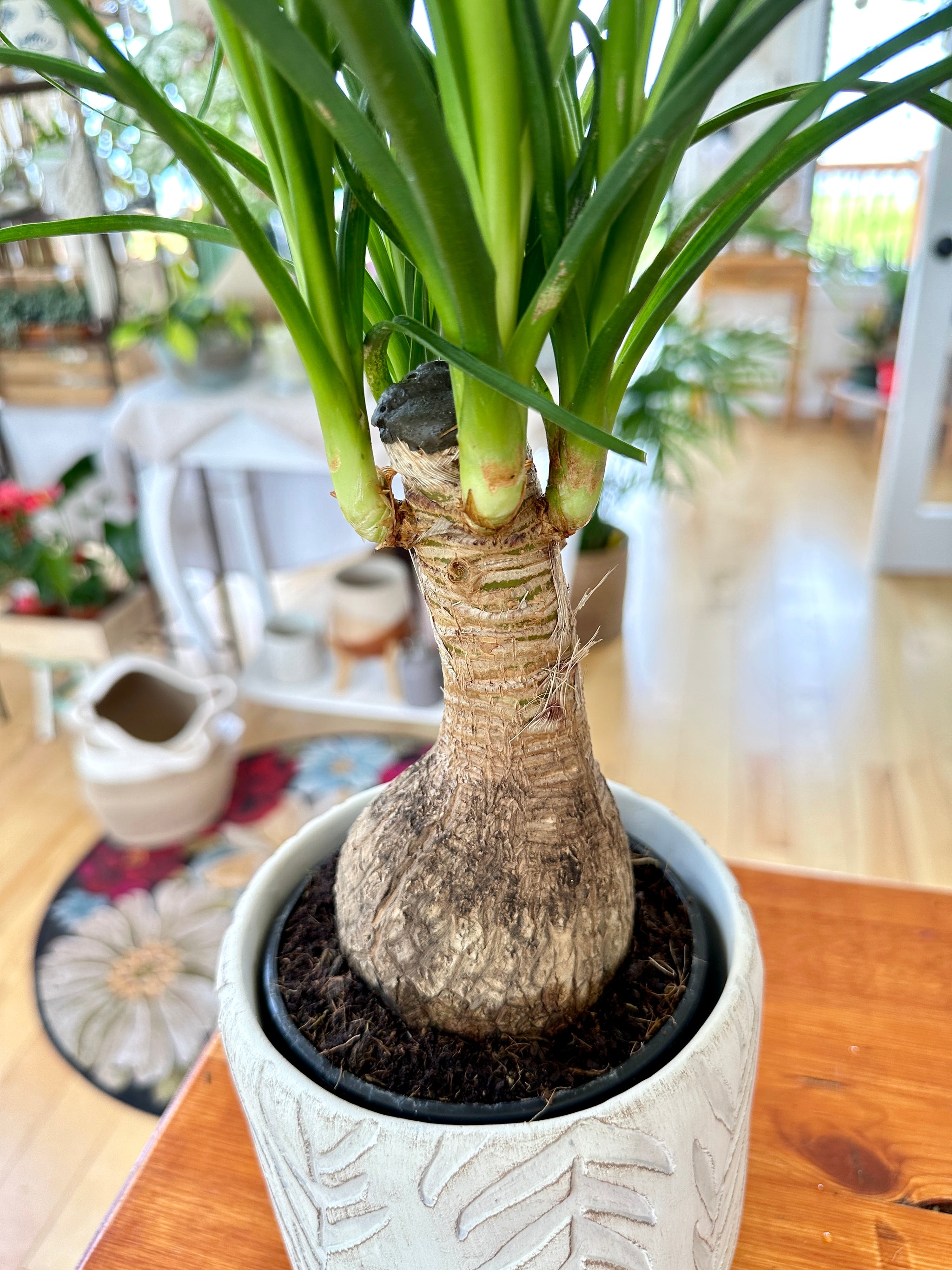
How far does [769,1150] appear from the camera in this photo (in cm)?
57

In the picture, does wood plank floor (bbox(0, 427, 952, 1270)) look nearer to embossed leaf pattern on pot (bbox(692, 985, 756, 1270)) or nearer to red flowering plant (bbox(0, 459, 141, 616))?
red flowering plant (bbox(0, 459, 141, 616))

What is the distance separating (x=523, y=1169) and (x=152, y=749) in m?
1.41

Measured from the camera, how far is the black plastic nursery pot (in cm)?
40

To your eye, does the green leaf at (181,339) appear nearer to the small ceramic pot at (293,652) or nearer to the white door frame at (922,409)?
the small ceramic pot at (293,652)

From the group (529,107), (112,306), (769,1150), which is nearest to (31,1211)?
(769,1150)

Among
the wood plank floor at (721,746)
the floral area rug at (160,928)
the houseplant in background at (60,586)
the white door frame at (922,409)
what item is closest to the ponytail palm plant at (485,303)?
the floral area rug at (160,928)

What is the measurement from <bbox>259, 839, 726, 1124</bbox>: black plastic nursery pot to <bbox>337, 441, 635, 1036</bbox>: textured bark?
44 mm

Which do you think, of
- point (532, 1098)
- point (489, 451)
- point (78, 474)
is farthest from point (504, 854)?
point (78, 474)

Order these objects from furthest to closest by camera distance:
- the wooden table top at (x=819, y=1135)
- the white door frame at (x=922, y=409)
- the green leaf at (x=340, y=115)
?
the white door frame at (x=922, y=409) < the wooden table top at (x=819, y=1135) < the green leaf at (x=340, y=115)

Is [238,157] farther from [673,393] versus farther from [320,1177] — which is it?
[673,393]

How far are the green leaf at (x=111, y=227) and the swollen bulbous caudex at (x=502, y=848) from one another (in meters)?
0.16

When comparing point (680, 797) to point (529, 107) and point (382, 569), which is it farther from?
point (529, 107)

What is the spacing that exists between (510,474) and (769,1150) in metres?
0.48

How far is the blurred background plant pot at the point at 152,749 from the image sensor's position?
164cm
